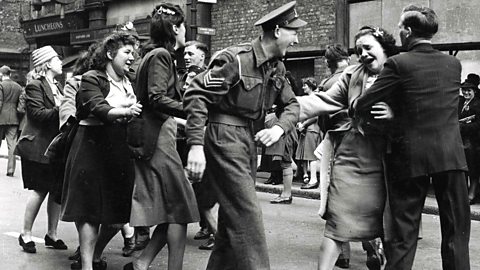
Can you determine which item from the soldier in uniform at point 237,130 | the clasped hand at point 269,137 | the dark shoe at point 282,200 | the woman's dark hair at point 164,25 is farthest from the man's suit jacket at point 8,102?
the clasped hand at point 269,137

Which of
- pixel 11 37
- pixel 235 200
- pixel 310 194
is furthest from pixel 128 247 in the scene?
pixel 11 37

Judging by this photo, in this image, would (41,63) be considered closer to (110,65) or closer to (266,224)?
(110,65)

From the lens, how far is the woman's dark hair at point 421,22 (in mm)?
5207

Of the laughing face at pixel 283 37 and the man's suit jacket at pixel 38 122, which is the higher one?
the laughing face at pixel 283 37

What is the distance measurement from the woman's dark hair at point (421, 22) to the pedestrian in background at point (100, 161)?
2.14 m

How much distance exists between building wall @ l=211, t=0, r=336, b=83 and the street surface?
7.31 m

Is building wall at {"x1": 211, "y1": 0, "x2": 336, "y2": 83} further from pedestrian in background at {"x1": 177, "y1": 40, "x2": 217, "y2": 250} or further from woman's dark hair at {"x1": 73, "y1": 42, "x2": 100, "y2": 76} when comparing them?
woman's dark hair at {"x1": 73, "y1": 42, "x2": 100, "y2": 76}

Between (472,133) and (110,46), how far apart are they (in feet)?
22.6

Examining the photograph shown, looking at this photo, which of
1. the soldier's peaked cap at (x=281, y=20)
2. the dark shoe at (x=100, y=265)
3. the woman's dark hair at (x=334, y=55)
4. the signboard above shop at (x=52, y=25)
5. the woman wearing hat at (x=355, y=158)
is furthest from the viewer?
the signboard above shop at (x=52, y=25)

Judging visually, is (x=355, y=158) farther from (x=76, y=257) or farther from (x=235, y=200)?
(x=76, y=257)

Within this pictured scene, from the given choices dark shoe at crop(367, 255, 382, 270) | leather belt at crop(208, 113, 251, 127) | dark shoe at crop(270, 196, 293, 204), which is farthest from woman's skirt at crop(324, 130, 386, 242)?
dark shoe at crop(270, 196, 293, 204)

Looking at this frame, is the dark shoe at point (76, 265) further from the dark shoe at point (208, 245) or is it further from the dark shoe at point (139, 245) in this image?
the dark shoe at point (208, 245)

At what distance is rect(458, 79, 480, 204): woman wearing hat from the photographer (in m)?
11.2

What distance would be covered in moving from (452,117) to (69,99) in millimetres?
3306
